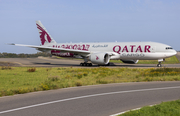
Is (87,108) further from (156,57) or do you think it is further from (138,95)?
(156,57)

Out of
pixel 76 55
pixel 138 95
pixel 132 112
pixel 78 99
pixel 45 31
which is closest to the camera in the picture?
pixel 132 112

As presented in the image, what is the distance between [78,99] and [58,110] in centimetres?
194

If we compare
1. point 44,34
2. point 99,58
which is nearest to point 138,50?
point 99,58

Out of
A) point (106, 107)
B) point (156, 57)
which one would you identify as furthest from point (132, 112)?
point (156, 57)

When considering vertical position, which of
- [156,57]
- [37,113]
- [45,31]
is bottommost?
[37,113]

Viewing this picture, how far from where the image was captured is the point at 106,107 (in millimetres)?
7789

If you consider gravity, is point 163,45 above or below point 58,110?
above

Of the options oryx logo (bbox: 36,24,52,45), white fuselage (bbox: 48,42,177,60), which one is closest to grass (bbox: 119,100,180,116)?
white fuselage (bbox: 48,42,177,60)

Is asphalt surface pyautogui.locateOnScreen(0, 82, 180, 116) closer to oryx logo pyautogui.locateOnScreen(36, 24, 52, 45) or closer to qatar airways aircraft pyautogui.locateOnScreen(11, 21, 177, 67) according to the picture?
qatar airways aircraft pyautogui.locateOnScreen(11, 21, 177, 67)

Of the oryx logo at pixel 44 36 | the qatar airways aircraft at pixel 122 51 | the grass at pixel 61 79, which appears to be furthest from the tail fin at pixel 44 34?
the grass at pixel 61 79

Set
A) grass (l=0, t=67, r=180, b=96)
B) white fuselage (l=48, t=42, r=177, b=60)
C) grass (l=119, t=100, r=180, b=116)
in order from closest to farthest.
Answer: grass (l=119, t=100, r=180, b=116) < grass (l=0, t=67, r=180, b=96) < white fuselage (l=48, t=42, r=177, b=60)

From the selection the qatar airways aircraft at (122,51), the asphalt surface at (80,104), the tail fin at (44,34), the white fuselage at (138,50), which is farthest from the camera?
the tail fin at (44,34)

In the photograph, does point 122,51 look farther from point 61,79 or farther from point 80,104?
point 80,104

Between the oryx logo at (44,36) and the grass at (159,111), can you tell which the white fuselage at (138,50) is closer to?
the oryx logo at (44,36)
